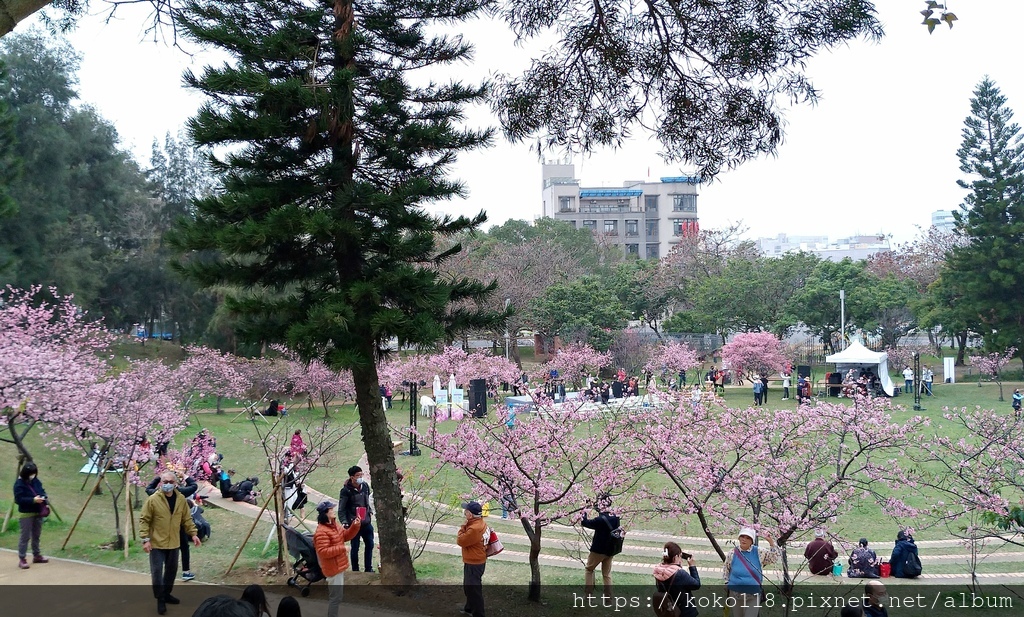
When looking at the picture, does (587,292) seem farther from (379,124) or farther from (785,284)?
(379,124)

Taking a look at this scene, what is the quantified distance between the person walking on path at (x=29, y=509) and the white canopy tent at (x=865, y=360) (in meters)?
24.3

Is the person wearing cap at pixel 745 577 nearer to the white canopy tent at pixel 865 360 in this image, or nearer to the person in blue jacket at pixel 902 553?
the person in blue jacket at pixel 902 553

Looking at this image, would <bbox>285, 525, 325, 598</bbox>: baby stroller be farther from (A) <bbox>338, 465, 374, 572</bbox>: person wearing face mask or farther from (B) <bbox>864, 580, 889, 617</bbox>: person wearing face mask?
(B) <bbox>864, 580, 889, 617</bbox>: person wearing face mask

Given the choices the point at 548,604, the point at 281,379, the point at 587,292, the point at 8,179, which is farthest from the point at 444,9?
the point at 587,292

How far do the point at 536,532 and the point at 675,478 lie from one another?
1.46 m

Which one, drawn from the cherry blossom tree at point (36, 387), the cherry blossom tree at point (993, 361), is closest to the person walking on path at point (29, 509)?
the cherry blossom tree at point (36, 387)

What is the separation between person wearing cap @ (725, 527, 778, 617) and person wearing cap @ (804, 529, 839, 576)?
2363 millimetres

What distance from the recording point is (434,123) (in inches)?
276

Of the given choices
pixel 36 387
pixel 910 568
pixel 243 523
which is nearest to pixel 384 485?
pixel 243 523

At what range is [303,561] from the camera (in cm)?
663

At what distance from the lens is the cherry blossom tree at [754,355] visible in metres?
27.5

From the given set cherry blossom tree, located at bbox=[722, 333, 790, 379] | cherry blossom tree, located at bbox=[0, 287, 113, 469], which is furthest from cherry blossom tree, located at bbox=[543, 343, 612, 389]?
cherry blossom tree, located at bbox=[0, 287, 113, 469]

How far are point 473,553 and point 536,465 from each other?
1.61 metres

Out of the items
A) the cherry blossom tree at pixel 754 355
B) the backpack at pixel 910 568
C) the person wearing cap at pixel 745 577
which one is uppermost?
the cherry blossom tree at pixel 754 355
